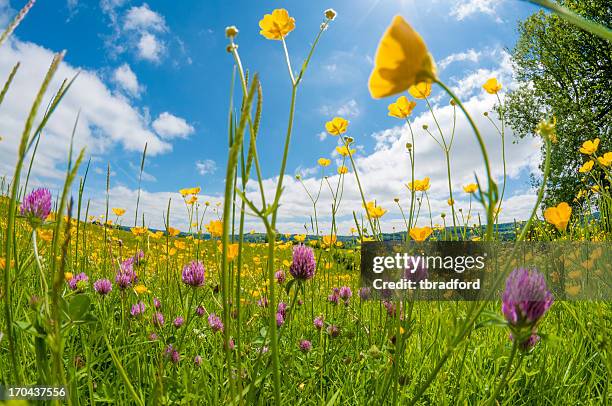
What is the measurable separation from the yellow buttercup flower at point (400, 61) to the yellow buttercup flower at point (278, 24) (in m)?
0.78

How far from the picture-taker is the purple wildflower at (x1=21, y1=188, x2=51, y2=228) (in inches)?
38.5

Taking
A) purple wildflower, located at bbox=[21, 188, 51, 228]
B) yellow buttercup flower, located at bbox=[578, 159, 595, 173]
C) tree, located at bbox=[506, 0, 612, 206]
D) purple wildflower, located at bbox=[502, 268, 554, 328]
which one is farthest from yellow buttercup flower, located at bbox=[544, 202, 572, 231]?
tree, located at bbox=[506, 0, 612, 206]

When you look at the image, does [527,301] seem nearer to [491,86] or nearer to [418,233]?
[418,233]

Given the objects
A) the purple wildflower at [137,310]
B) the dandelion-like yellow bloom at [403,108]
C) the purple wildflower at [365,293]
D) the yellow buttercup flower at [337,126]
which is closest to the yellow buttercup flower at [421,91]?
the dandelion-like yellow bloom at [403,108]

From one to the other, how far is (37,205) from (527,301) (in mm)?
1156

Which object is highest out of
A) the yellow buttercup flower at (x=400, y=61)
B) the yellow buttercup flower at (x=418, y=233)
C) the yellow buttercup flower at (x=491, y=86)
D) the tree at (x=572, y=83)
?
the tree at (x=572, y=83)

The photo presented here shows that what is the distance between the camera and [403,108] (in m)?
1.92

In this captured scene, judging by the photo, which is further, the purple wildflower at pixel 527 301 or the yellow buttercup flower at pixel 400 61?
the purple wildflower at pixel 527 301

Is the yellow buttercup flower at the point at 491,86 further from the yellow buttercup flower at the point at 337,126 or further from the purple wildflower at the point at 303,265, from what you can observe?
the purple wildflower at the point at 303,265

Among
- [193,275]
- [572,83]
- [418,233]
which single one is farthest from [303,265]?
[572,83]

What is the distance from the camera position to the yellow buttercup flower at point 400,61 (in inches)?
16.5

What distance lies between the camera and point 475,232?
15.4 ft

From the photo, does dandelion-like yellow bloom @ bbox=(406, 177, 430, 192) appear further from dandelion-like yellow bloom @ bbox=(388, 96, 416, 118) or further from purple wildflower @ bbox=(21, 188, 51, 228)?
purple wildflower @ bbox=(21, 188, 51, 228)

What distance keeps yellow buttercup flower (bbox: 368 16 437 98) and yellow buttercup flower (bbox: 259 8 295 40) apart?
78 centimetres
